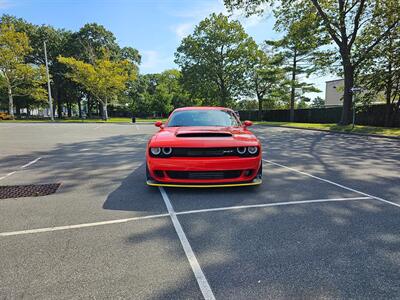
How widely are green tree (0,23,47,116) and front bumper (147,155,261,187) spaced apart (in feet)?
135

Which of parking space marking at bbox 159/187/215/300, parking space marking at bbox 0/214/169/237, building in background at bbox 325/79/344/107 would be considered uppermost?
building in background at bbox 325/79/344/107

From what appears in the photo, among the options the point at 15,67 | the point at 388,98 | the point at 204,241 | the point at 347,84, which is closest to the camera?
the point at 204,241

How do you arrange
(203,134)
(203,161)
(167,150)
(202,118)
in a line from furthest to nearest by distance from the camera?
(202,118), (203,134), (167,150), (203,161)

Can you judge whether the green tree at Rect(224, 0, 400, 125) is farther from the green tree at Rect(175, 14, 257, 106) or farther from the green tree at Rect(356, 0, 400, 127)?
the green tree at Rect(175, 14, 257, 106)

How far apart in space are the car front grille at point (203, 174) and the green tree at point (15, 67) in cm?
4129

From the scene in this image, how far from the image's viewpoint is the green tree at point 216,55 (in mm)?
39719

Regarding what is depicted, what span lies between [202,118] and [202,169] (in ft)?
5.98

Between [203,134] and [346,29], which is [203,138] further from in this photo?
[346,29]

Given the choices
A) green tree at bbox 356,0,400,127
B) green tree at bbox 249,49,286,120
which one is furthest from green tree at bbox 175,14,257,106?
green tree at bbox 356,0,400,127

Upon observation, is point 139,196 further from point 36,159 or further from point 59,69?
point 59,69

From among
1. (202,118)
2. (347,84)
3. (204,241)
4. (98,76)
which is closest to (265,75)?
(347,84)

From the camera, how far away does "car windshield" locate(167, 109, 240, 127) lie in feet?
17.8

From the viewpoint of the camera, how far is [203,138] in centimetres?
430

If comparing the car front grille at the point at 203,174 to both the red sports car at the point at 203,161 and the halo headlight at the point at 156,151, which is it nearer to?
the red sports car at the point at 203,161
